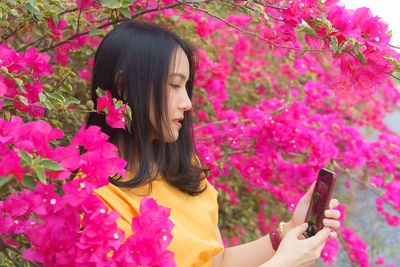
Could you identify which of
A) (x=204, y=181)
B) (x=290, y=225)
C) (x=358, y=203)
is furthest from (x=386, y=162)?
(x=358, y=203)

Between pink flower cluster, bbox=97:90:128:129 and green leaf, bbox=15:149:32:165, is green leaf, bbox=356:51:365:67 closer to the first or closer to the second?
pink flower cluster, bbox=97:90:128:129

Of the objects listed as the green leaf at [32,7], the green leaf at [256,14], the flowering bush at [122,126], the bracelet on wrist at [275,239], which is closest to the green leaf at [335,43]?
the flowering bush at [122,126]

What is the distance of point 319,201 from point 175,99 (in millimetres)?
501

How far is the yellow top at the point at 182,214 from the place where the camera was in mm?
1007

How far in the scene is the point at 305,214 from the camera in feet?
4.20

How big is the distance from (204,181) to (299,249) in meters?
0.45

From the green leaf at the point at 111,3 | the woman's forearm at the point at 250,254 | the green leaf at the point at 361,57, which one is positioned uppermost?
the green leaf at the point at 111,3

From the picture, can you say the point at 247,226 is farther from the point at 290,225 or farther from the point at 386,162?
the point at 290,225

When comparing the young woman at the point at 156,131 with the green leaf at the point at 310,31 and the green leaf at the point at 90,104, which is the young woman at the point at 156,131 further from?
the green leaf at the point at 310,31

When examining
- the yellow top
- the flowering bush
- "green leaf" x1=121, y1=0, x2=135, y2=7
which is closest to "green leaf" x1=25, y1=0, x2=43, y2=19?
the flowering bush

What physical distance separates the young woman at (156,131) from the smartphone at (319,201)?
0.03m

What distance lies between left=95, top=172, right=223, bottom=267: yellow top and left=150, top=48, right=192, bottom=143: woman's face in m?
0.18

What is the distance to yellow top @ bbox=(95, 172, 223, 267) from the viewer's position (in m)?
1.01

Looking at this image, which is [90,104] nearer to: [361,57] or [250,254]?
[361,57]
